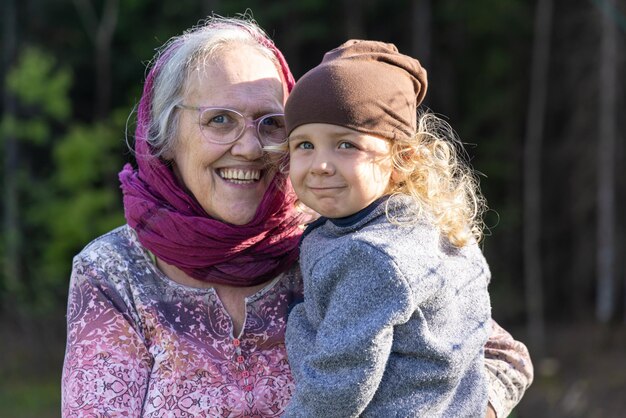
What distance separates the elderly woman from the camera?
2.57m

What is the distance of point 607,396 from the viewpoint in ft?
35.4

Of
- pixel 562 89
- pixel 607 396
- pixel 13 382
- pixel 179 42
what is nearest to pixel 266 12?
pixel 562 89

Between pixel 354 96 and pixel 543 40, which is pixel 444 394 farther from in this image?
pixel 543 40

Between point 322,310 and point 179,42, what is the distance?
962 mm

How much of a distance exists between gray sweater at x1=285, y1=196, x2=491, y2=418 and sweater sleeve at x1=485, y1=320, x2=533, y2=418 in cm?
20

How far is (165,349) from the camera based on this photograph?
2.60m

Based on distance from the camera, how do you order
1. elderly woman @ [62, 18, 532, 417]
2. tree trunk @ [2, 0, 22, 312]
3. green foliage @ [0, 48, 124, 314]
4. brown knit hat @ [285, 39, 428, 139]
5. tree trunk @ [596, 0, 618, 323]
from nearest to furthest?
brown knit hat @ [285, 39, 428, 139]
elderly woman @ [62, 18, 532, 417]
tree trunk @ [596, 0, 618, 323]
green foliage @ [0, 48, 124, 314]
tree trunk @ [2, 0, 22, 312]

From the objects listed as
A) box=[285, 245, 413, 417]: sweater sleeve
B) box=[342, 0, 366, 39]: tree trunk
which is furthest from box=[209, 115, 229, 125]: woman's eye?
box=[342, 0, 366, 39]: tree trunk

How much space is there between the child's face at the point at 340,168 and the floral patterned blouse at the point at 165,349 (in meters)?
0.48

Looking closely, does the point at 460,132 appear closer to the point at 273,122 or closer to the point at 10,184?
the point at 10,184

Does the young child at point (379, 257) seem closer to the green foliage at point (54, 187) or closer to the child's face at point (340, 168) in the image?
the child's face at point (340, 168)

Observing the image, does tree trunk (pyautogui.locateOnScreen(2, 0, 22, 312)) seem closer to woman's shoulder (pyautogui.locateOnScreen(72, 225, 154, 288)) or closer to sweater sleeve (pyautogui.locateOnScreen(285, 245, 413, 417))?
woman's shoulder (pyautogui.locateOnScreen(72, 225, 154, 288))

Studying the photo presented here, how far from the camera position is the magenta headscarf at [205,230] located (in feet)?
8.75

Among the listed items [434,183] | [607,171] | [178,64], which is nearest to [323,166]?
[434,183]
